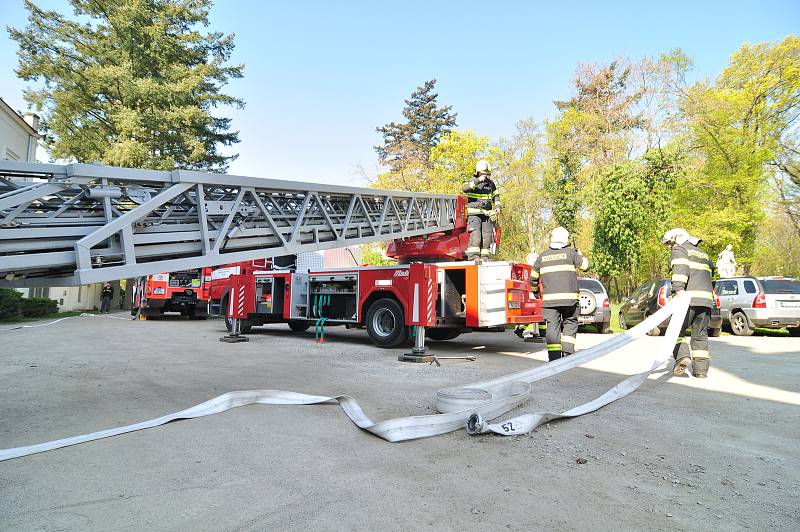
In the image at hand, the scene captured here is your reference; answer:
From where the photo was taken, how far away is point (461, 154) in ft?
94.8

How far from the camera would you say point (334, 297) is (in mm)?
10297

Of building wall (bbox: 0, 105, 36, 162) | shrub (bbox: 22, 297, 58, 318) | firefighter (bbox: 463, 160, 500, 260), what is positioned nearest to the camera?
firefighter (bbox: 463, 160, 500, 260)

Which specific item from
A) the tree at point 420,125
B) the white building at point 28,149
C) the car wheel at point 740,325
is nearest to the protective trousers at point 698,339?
the car wheel at point 740,325

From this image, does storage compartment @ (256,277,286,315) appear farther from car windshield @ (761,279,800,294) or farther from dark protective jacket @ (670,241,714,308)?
car windshield @ (761,279,800,294)

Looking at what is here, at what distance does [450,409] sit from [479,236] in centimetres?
511

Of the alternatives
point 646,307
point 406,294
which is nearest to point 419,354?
point 406,294

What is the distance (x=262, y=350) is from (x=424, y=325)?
328cm

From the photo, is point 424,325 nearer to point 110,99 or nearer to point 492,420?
point 492,420

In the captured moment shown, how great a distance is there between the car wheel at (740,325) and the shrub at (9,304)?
72.1 ft

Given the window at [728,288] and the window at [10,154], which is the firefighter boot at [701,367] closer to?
the window at [728,288]

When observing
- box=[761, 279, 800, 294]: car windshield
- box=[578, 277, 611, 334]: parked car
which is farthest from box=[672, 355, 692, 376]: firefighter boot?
box=[761, 279, 800, 294]: car windshield

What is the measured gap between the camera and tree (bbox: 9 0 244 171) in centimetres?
2248

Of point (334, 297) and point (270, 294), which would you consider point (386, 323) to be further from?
point (270, 294)

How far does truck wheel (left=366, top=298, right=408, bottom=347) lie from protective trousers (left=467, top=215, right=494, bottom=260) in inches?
65.1
